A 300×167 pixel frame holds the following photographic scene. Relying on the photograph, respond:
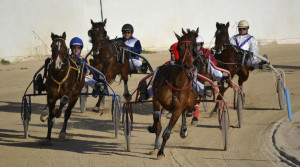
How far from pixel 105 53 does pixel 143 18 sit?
16.7 m

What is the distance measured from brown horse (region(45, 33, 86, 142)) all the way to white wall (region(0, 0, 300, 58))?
54.1 ft

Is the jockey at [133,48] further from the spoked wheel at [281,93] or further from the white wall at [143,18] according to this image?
the white wall at [143,18]

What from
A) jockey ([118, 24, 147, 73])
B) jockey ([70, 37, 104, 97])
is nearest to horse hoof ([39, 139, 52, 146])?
jockey ([70, 37, 104, 97])

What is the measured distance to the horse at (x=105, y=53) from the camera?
14.4m

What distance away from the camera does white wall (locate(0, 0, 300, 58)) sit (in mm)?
27906

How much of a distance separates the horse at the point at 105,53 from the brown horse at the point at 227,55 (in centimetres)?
247

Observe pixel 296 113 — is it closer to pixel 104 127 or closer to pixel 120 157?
pixel 104 127

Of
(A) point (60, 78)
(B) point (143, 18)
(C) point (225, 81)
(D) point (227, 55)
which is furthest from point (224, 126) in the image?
(B) point (143, 18)

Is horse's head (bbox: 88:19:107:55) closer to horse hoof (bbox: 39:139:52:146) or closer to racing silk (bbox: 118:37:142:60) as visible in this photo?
racing silk (bbox: 118:37:142:60)

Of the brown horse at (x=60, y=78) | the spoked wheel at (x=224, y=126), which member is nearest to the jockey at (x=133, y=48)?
the brown horse at (x=60, y=78)

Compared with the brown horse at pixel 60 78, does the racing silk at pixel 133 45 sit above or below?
above

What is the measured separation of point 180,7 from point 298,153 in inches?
907

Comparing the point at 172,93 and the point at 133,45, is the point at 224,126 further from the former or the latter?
the point at 133,45

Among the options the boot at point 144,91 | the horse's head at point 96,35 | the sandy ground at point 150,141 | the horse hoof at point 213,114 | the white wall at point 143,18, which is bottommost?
the sandy ground at point 150,141
